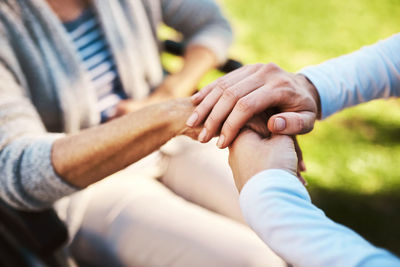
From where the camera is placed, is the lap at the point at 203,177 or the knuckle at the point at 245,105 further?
the lap at the point at 203,177

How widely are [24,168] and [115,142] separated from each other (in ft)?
0.90

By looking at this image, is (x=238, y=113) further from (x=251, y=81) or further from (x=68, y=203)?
(x=68, y=203)

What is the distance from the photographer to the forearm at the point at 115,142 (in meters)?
0.92

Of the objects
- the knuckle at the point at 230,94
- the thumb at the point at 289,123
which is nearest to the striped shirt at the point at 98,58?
the knuckle at the point at 230,94

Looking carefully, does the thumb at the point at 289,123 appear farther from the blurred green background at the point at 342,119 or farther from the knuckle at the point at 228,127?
the blurred green background at the point at 342,119

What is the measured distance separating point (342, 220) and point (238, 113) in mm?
1362

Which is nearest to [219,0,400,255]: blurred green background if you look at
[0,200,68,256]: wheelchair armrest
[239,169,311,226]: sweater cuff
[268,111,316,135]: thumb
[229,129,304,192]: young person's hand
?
[268,111,316,135]: thumb

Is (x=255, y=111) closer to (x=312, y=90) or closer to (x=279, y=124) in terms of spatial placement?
(x=279, y=124)

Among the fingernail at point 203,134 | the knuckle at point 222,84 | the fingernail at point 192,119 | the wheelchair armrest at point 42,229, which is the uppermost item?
the knuckle at point 222,84

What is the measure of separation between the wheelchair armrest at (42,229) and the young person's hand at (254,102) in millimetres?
496

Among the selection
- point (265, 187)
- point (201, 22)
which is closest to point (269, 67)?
point (265, 187)

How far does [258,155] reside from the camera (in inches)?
32.6

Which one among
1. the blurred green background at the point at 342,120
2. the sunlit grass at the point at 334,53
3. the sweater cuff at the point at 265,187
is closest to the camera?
the sweater cuff at the point at 265,187

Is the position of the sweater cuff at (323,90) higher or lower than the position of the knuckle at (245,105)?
lower
